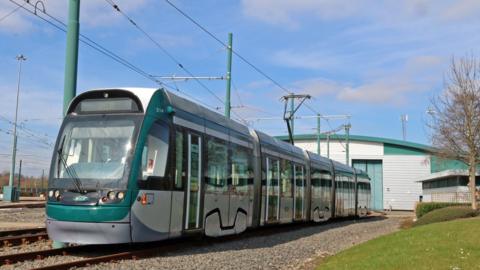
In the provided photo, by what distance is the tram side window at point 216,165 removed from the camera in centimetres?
1371

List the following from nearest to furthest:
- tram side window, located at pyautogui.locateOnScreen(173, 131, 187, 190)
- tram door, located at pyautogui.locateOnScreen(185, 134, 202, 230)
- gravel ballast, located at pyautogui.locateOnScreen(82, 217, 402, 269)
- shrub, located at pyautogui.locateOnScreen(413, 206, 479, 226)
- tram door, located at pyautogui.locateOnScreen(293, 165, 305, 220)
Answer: gravel ballast, located at pyautogui.locateOnScreen(82, 217, 402, 269), tram side window, located at pyautogui.locateOnScreen(173, 131, 187, 190), tram door, located at pyautogui.locateOnScreen(185, 134, 202, 230), tram door, located at pyautogui.locateOnScreen(293, 165, 305, 220), shrub, located at pyautogui.locateOnScreen(413, 206, 479, 226)

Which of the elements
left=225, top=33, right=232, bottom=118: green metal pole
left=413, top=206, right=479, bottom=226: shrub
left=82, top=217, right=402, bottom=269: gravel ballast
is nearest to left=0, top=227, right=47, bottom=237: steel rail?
left=82, top=217, right=402, bottom=269: gravel ballast

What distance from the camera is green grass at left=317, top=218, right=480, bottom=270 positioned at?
10.3 meters

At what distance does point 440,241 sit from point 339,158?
6150 centimetres

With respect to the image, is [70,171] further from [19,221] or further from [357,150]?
[357,150]

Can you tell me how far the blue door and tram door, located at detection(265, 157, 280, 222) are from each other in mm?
55917

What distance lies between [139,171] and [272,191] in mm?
8541

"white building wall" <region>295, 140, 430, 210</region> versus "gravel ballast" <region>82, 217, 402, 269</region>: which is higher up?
"white building wall" <region>295, 140, 430, 210</region>

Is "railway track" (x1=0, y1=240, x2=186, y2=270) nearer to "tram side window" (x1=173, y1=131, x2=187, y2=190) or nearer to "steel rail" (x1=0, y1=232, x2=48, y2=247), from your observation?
"tram side window" (x1=173, y1=131, x2=187, y2=190)

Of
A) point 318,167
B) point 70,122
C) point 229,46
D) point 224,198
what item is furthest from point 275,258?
point 229,46

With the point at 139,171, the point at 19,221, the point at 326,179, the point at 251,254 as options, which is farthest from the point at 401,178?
the point at 139,171

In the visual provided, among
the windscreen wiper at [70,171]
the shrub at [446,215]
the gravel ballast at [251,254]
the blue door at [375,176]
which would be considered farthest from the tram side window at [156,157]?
the blue door at [375,176]

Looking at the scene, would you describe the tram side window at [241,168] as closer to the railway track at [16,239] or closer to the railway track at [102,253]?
the railway track at [102,253]

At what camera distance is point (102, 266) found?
32.1 ft
